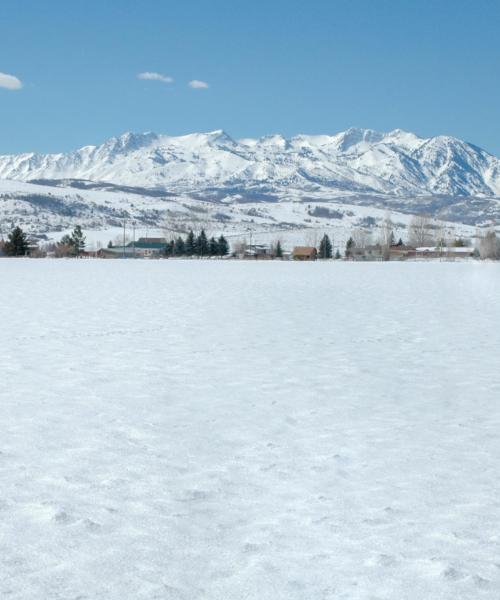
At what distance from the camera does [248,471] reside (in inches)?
260

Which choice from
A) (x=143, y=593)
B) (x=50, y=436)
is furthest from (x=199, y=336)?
(x=143, y=593)

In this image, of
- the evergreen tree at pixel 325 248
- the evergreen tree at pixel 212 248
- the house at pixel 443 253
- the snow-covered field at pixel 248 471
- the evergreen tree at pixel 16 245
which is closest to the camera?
the snow-covered field at pixel 248 471

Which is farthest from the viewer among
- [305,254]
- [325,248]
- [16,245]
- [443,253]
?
[443,253]

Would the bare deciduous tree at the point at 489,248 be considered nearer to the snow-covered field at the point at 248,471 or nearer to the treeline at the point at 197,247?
the treeline at the point at 197,247

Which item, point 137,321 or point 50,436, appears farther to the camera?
point 137,321

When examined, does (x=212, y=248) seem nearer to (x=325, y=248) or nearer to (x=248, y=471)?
(x=325, y=248)

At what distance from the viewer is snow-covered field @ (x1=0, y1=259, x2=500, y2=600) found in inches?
181

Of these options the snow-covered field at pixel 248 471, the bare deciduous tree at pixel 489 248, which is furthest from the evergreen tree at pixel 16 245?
the snow-covered field at pixel 248 471

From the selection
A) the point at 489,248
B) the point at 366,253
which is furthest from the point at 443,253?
the point at 489,248

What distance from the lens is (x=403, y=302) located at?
88.4 feet

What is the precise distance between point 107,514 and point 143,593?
1.31 m

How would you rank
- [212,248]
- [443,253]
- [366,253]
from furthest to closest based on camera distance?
[366,253] < [443,253] < [212,248]

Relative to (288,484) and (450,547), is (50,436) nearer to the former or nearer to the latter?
(288,484)

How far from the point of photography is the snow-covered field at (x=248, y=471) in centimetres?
460
